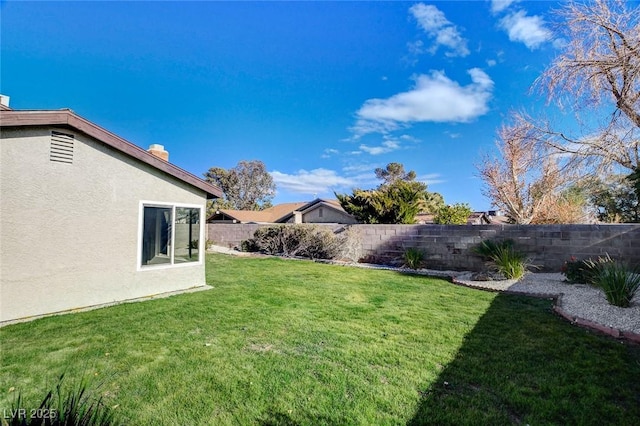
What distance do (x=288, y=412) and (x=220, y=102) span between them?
27366 mm

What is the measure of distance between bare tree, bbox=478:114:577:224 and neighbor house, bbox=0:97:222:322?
13777 millimetres

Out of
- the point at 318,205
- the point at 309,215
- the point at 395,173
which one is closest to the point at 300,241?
the point at 318,205

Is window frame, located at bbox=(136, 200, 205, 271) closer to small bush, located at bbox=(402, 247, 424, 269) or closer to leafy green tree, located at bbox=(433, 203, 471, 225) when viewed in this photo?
small bush, located at bbox=(402, 247, 424, 269)

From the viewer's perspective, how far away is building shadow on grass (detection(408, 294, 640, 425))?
2.91 metres

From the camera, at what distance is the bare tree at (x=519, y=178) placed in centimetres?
1387

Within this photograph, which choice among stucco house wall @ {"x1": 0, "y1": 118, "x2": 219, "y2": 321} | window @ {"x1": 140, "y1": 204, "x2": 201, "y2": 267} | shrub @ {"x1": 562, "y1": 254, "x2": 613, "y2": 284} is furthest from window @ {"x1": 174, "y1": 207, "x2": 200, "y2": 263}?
shrub @ {"x1": 562, "y1": 254, "x2": 613, "y2": 284}

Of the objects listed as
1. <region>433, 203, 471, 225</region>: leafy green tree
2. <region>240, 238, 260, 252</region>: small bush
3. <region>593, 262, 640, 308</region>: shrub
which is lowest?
<region>593, 262, 640, 308</region>: shrub

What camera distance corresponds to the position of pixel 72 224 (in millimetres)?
6387

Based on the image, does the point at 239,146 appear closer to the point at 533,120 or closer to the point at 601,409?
the point at 533,120

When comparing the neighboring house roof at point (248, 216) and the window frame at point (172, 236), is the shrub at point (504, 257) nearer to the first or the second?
the window frame at point (172, 236)

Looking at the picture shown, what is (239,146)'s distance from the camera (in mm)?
45219

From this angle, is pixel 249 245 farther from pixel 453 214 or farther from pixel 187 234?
pixel 453 214

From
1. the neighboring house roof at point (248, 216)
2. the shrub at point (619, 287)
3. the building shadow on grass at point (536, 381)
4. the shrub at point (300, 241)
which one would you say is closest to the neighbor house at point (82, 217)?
the building shadow on grass at point (536, 381)

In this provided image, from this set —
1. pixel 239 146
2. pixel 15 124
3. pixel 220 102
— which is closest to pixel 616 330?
pixel 15 124
